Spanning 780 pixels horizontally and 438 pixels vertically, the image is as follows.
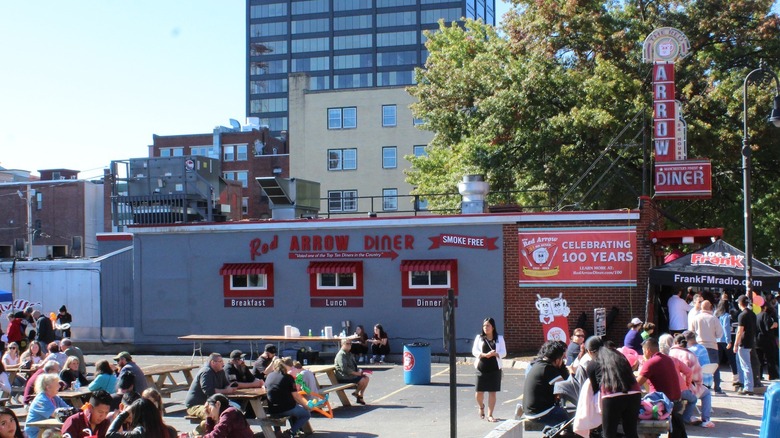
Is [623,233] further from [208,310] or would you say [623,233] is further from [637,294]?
[208,310]

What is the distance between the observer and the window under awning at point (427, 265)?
80.6 ft

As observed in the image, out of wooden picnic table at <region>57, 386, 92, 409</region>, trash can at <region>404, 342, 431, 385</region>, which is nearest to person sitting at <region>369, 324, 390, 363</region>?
trash can at <region>404, 342, 431, 385</region>

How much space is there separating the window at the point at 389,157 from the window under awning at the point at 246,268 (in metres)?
35.1

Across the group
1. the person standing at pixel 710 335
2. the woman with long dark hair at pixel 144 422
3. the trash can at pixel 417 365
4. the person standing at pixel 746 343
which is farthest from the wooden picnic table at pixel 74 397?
the person standing at pixel 746 343

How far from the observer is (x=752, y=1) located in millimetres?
29234

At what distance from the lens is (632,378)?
1032 centimetres

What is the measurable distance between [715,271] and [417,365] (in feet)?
24.4

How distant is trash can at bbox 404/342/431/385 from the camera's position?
63.0 feet

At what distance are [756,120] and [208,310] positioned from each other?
1853 centimetres

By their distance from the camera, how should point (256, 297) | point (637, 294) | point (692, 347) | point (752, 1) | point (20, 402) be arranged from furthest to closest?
point (752, 1) < point (256, 297) < point (637, 294) < point (20, 402) < point (692, 347)

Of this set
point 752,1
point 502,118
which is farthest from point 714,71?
point 502,118

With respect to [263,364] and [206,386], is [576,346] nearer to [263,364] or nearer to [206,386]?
[263,364]

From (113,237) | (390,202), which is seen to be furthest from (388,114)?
(113,237)

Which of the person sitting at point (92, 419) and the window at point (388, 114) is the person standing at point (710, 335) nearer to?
the person sitting at point (92, 419)
